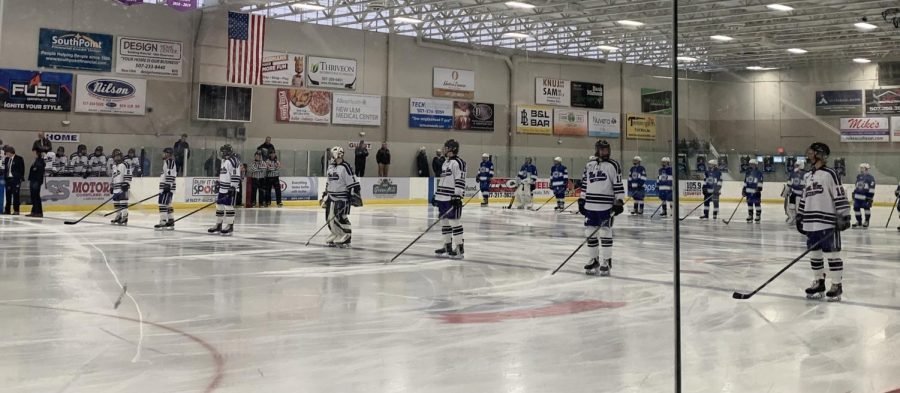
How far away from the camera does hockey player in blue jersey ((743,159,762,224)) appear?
659 inches

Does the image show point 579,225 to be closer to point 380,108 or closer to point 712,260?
point 712,260

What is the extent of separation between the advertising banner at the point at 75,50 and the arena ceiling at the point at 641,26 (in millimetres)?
3246

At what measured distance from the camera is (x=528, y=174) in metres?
22.7

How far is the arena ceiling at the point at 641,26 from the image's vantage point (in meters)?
8.46

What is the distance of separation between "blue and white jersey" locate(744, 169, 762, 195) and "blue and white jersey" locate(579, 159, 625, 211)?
30.1 feet

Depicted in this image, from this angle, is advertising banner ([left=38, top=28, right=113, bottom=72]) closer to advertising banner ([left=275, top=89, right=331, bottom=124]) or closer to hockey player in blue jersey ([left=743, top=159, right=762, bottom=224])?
advertising banner ([left=275, top=89, right=331, bottom=124])

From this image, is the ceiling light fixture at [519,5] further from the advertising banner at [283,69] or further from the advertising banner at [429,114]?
the advertising banner at [283,69]

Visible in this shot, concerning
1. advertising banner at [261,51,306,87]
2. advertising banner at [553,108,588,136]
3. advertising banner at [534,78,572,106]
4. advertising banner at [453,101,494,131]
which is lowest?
advertising banner at [553,108,588,136]

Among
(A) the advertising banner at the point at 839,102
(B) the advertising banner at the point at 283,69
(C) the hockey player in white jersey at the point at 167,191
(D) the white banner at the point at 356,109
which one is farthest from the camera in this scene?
(D) the white banner at the point at 356,109

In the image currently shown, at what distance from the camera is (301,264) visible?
367 inches

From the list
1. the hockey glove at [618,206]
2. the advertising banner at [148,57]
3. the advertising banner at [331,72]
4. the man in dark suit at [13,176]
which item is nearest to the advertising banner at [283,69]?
the advertising banner at [331,72]

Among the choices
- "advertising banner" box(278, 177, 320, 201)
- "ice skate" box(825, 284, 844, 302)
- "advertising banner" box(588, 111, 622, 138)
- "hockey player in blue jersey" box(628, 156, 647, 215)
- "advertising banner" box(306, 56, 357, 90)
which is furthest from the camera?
"advertising banner" box(306, 56, 357, 90)

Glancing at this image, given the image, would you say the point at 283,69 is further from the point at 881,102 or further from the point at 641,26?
the point at 881,102

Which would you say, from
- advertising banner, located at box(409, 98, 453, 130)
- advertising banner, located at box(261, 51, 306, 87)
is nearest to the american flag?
advertising banner, located at box(261, 51, 306, 87)
